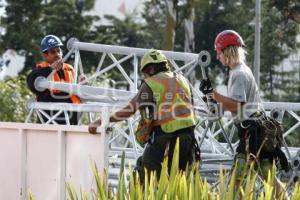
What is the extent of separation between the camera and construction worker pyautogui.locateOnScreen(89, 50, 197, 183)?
7.61 m

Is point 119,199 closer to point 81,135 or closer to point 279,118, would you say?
point 81,135

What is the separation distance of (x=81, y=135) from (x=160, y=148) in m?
0.73

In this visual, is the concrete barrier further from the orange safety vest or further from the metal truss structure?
the orange safety vest

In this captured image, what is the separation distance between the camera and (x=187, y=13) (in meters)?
28.8

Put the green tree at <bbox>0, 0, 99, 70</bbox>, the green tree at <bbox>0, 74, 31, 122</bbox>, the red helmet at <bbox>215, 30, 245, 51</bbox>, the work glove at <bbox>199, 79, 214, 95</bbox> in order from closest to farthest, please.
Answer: the red helmet at <bbox>215, 30, 245, 51</bbox>, the work glove at <bbox>199, 79, 214, 95</bbox>, the green tree at <bbox>0, 74, 31, 122</bbox>, the green tree at <bbox>0, 0, 99, 70</bbox>

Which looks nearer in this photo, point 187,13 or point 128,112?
point 128,112

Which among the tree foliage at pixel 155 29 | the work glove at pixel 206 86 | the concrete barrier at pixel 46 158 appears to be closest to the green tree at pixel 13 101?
the tree foliage at pixel 155 29

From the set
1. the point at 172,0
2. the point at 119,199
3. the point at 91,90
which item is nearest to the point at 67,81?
the point at 91,90

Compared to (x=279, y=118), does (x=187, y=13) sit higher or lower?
higher

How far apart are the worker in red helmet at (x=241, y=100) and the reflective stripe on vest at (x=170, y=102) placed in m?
0.26

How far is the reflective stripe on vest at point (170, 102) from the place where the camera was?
25.0 ft

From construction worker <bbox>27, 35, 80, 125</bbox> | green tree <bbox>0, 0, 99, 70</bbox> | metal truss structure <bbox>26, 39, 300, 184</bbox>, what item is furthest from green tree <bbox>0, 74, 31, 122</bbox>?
green tree <bbox>0, 0, 99, 70</bbox>

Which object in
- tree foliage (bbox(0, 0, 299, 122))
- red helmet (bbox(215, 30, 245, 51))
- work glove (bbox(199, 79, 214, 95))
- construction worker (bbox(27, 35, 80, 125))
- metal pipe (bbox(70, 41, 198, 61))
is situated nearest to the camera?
red helmet (bbox(215, 30, 245, 51))

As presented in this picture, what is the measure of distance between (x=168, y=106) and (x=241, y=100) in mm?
601
